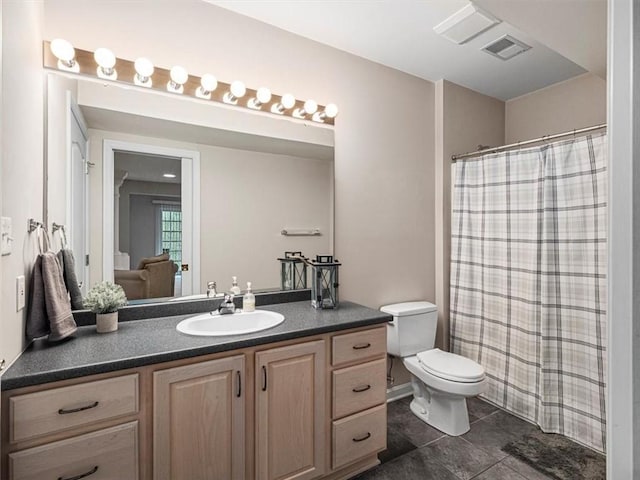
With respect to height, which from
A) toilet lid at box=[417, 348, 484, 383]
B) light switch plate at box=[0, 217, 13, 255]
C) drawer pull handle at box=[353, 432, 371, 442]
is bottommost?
Result: drawer pull handle at box=[353, 432, 371, 442]

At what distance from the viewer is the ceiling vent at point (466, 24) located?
1.89 meters

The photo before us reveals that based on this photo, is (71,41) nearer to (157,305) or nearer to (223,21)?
(223,21)

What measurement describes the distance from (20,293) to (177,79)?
121cm

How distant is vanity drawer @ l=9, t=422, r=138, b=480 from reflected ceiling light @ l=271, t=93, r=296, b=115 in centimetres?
177

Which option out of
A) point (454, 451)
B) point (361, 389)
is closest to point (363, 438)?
point (361, 389)

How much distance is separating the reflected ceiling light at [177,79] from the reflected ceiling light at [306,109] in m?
0.68

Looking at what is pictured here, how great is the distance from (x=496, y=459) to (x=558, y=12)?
233 cm

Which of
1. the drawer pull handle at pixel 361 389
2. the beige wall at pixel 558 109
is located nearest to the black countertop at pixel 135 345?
the drawer pull handle at pixel 361 389

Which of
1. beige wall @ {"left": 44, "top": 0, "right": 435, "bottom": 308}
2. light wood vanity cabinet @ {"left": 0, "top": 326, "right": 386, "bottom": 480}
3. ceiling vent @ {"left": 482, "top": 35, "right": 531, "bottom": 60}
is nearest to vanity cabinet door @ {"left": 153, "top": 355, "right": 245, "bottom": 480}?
light wood vanity cabinet @ {"left": 0, "top": 326, "right": 386, "bottom": 480}

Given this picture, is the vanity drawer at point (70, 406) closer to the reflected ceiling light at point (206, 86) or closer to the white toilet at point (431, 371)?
the reflected ceiling light at point (206, 86)

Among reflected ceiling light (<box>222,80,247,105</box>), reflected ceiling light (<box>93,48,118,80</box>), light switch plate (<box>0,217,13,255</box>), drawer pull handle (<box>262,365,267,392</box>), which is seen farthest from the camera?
reflected ceiling light (<box>222,80,247,105</box>)

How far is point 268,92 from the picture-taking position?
2.01 m

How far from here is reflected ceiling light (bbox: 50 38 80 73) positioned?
1490 millimetres

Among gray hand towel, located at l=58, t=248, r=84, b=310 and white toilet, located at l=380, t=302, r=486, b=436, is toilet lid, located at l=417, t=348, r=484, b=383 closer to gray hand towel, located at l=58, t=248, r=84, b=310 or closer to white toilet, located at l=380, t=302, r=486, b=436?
white toilet, located at l=380, t=302, r=486, b=436
